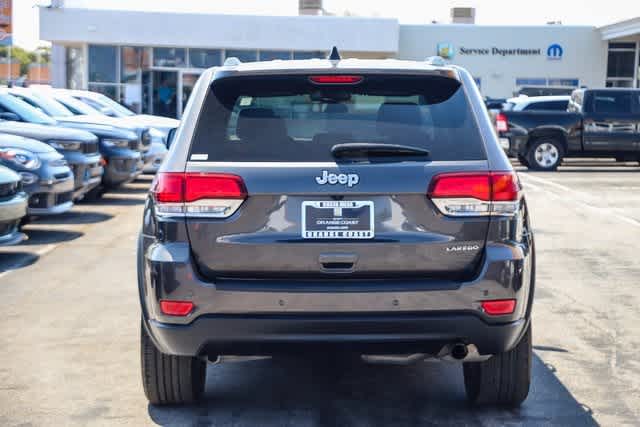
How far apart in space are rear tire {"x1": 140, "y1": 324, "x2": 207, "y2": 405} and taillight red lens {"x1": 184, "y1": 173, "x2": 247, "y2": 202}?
32.6 inches

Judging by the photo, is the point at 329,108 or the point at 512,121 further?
the point at 512,121

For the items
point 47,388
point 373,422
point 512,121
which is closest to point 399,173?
point 373,422

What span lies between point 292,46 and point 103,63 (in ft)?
25.5

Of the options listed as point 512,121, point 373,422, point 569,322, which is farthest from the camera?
point 512,121

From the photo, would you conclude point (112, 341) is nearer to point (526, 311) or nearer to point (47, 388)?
point (47, 388)

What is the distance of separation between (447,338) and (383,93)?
1141mm

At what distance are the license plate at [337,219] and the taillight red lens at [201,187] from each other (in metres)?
0.30

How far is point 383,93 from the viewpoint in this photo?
5.07m

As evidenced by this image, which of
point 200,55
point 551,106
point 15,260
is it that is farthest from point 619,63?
point 15,260

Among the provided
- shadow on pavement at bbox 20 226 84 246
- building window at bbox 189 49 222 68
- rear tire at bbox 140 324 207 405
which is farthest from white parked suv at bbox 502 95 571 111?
rear tire at bbox 140 324 207 405

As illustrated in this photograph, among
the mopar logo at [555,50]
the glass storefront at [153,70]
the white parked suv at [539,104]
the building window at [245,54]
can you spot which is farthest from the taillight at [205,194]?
the mopar logo at [555,50]

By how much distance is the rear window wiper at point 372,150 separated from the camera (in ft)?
15.9

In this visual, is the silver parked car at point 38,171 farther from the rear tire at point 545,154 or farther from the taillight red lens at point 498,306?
the rear tire at point 545,154

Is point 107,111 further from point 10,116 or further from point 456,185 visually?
point 456,185
